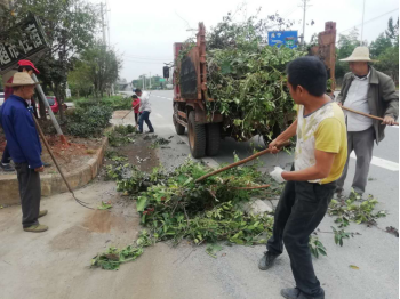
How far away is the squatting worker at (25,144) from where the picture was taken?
145 inches

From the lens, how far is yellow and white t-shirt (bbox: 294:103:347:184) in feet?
6.79

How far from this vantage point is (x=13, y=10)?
21.4ft

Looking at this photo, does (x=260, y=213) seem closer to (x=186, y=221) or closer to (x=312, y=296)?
(x=186, y=221)

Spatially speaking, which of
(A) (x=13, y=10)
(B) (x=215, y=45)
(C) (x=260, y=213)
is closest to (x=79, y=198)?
(C) (x=260, y=213)

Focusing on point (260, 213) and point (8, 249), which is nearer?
point (8, 249)

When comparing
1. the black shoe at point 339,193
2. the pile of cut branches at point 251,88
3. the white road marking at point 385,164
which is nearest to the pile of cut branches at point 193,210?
the black shoe at point 339,193

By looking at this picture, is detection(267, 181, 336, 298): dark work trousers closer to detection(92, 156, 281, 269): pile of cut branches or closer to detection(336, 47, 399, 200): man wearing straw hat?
detection(92, 156, 281, 269): pile of cut branches

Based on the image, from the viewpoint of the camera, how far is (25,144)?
3.68 metres

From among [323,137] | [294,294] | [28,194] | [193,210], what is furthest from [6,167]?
[323,137]

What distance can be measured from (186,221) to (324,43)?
4.54 metres

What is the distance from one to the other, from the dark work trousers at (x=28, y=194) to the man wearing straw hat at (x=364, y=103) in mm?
3907

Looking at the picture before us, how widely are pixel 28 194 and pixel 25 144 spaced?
595 millimetres

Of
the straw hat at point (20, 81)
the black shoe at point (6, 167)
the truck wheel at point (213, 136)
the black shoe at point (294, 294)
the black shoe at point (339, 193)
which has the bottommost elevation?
the black shoe at point (294, 294)

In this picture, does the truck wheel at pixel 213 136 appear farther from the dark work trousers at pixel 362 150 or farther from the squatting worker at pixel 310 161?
the squatting worker at pixel 310 161
